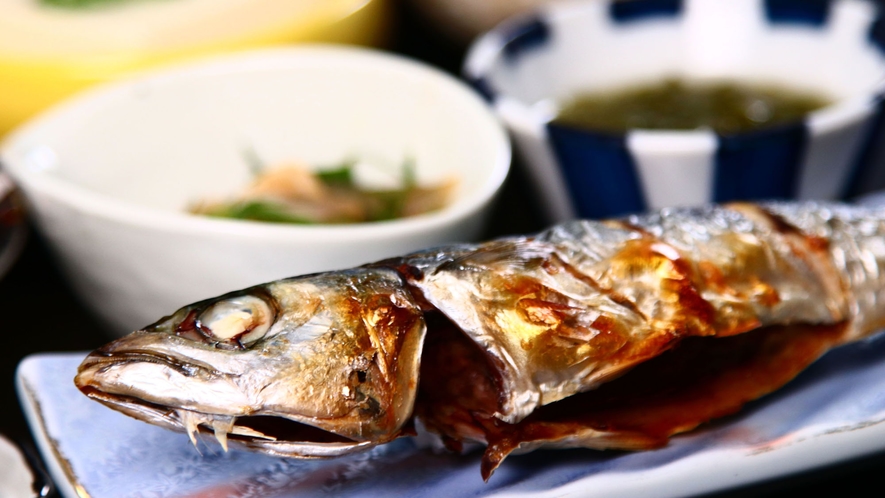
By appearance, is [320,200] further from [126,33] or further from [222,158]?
[126,33]

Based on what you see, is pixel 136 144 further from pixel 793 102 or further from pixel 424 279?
pixel 793 102

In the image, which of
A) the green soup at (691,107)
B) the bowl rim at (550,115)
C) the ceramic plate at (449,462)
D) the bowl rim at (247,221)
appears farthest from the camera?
the green soup at (691,107)

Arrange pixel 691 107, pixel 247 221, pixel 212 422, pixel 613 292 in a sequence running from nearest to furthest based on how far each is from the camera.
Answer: pixel 212 422, pixel 613 292, pixel 247 221, pixel 691 107

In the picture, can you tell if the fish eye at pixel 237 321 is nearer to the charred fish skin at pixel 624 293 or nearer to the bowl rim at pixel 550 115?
the charred fish skin at pixel 624 293

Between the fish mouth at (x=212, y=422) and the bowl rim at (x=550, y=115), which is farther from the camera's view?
the bowl rim at (x=550, y=115)

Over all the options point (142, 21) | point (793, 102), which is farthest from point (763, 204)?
point (142, 21)

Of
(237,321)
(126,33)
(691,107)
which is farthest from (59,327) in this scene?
(691,107)

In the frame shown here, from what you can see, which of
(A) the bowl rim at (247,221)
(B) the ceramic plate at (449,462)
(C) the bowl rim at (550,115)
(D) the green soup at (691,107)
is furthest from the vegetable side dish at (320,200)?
(B) the ceramic plate at (449,462)
